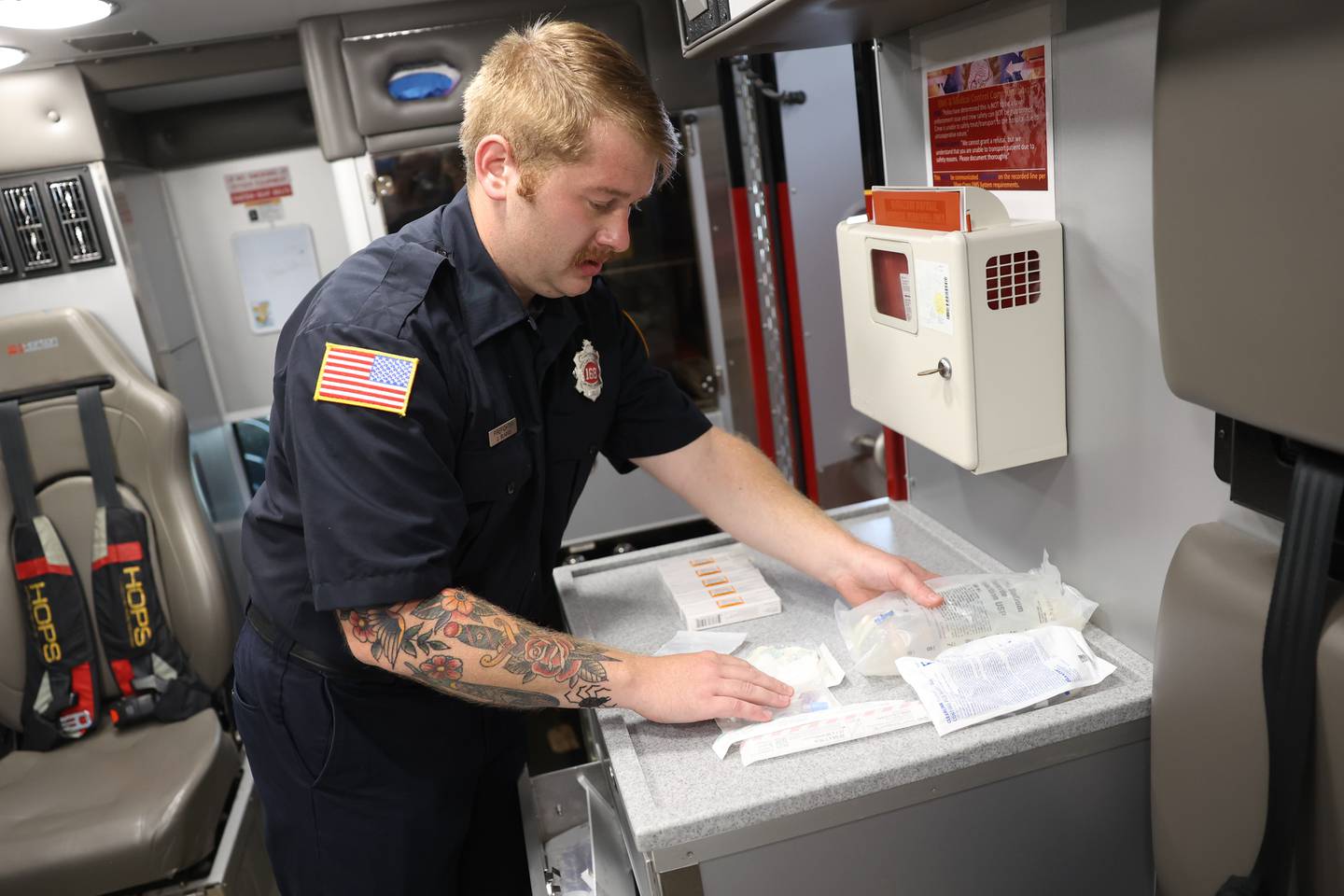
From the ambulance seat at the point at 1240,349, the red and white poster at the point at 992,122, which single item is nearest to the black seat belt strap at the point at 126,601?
the red and white poster at the point at 992,122

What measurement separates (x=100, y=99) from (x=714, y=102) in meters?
1.65

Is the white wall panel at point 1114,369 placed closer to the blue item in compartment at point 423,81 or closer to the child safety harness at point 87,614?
the blue item in compartment at point 423,81

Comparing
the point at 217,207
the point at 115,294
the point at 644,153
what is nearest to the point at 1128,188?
the point at 644,153

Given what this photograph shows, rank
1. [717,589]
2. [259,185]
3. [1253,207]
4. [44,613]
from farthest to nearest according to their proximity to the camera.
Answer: [259,185]
[44,613]
[717,589]
[1253,207]

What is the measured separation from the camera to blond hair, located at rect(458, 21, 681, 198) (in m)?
A: 1.26

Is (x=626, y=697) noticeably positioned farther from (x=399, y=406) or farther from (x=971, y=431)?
(x=971, y=431)

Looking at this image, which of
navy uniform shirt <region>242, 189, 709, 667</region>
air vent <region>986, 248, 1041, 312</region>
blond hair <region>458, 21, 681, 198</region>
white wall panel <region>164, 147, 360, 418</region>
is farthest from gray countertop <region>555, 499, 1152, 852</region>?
white wall panel <region>164, 147, 360, 418</region>

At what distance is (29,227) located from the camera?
2555mm

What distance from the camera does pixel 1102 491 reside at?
1.38m

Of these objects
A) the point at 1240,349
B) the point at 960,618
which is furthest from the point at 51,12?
the point at 1240,349

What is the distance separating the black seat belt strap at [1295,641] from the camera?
947 millimetres

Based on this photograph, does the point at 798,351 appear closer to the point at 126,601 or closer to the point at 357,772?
the point at 357,772

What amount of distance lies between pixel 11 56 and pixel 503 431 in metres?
1.81

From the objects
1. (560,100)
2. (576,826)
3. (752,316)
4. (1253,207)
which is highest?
(560,100)
